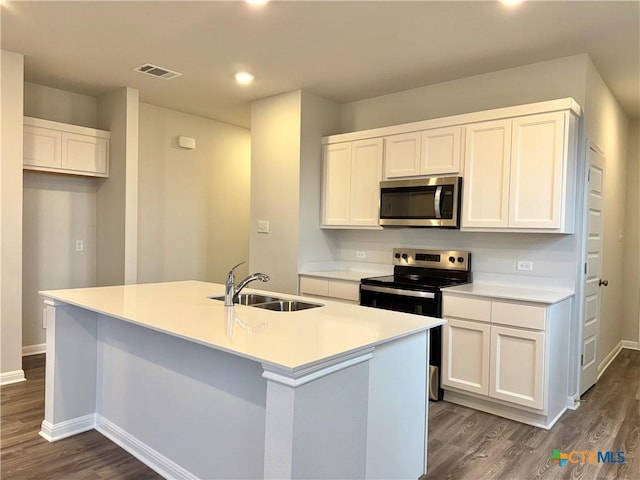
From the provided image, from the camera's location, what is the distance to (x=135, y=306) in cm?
230

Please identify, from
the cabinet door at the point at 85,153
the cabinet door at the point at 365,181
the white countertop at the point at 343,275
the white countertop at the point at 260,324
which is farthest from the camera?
the cabinet door at the point at 85,153

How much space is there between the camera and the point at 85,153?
14.3ft

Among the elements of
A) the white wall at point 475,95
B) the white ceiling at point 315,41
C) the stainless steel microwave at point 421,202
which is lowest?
Answer: the stainless steel microwave at point 421,202

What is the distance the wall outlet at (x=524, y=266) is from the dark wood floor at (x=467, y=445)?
1.07m

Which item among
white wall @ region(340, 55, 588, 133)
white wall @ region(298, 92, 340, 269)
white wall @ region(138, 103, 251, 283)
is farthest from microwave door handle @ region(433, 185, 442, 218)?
white wall @ region(138, 103, 251, 283)

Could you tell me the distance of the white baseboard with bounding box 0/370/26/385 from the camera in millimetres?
3512

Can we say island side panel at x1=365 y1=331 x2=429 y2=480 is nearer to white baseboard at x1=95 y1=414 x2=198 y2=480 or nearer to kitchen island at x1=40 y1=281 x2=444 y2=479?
kitchen island at x1=40 y1=281 x2=444 y2=479

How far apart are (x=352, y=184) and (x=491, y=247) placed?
1371 millimetres

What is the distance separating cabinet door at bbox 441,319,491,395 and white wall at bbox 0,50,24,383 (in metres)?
3.41

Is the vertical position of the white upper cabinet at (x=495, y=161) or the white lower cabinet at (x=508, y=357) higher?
the white upper cabinet at (x=495, y=161)

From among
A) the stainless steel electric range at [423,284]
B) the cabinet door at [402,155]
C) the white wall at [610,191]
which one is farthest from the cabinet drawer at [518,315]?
the white wall at [610,191]

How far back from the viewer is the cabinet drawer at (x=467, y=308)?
3.08 m

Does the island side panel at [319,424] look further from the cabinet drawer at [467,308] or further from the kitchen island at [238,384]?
the cabinet drawer at [467,308]

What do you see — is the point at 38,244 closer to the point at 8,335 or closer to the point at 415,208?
the point at 8,335
